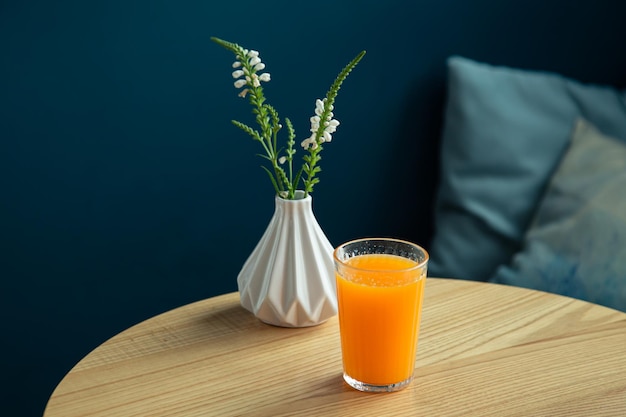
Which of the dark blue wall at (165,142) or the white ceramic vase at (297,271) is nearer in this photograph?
the white ceramic vase at (297,271)

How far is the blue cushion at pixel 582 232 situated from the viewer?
1.65 metres

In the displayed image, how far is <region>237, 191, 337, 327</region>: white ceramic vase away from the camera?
1.08m

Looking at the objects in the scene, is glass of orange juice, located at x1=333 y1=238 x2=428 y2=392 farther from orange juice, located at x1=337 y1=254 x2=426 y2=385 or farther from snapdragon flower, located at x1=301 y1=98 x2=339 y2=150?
snapdragon flower, located at x1=301 y1=98 x2=339 y2=150

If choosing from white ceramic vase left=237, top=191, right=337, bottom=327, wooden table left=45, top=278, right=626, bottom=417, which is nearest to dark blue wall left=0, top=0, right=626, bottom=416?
wooden table left=45, top=278, right=626, bottom=417

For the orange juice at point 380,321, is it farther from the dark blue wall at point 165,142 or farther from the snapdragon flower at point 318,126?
the dark blue wall at point 165,142

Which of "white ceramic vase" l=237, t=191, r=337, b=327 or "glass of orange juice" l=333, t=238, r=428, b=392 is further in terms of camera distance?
"white ceramic vase" l=237, t=191, r=337, b=327

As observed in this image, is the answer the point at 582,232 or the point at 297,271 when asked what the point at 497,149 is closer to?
the point at 582,232

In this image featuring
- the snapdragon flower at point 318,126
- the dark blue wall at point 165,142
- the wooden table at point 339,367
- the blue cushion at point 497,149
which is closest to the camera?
the wooden table at point 339,367

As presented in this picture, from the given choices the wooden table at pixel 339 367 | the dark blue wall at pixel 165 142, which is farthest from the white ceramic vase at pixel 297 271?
the dark blue wall at pixel 165 142

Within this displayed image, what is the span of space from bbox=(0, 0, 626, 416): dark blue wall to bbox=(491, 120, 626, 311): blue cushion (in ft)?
1.23

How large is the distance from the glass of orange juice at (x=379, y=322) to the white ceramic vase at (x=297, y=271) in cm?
12

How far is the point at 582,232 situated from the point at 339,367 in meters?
0.89

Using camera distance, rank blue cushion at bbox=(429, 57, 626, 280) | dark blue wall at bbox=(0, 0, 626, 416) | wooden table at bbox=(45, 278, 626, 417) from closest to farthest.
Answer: wooden table at bbox=(45, 278, 626, 417) → dark blue wall at bbox=(0, 0, 626, 416) → blue cushion at bbox=(429, 57, 626, 280)

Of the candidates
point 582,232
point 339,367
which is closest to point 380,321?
point 339,367
